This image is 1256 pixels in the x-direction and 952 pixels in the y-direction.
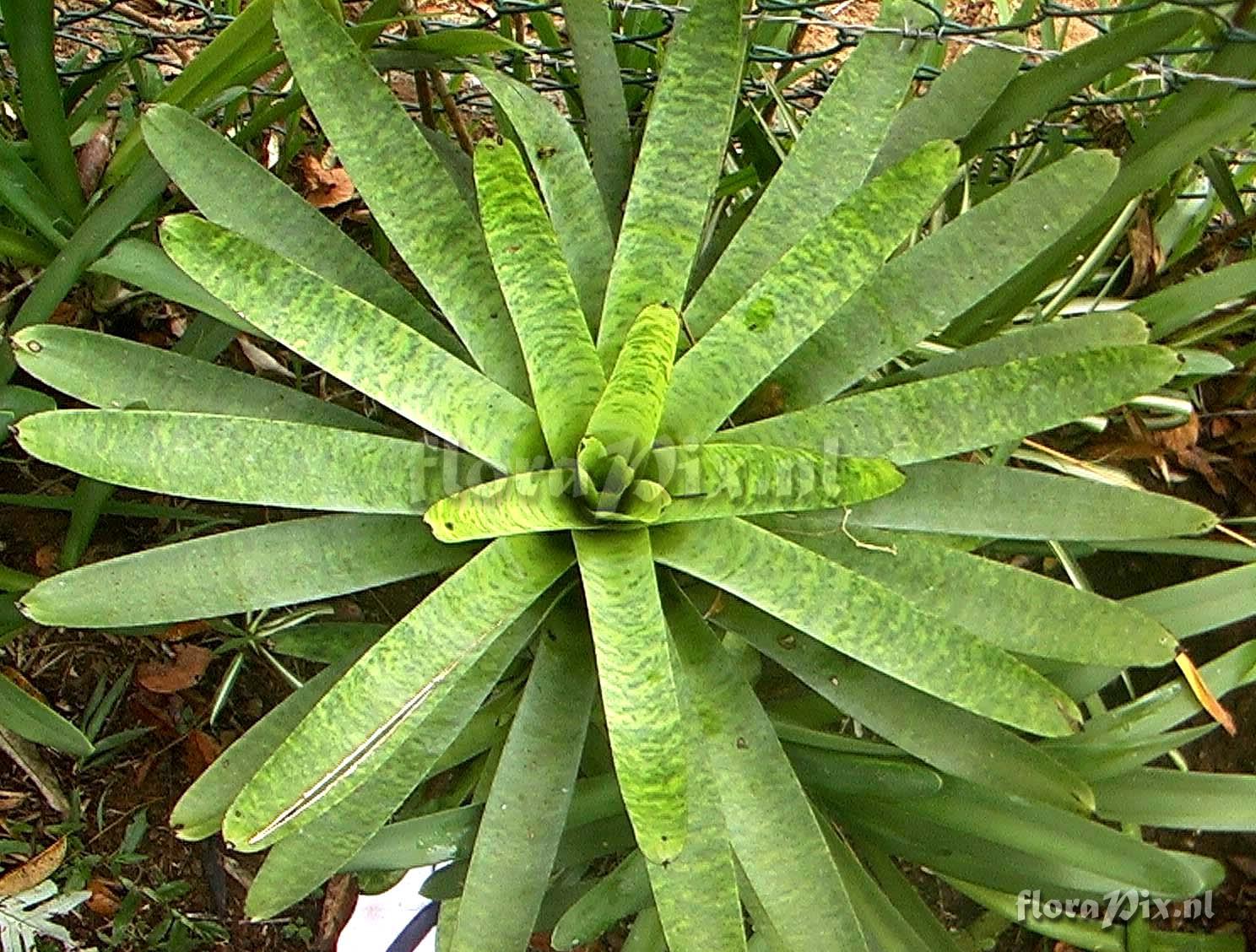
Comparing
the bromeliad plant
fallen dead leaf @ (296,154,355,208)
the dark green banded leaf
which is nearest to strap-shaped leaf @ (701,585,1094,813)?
the bromeliad plant

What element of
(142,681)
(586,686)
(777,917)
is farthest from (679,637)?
(142,681)

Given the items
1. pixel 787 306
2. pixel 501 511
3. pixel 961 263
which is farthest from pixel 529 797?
pixel 961 263

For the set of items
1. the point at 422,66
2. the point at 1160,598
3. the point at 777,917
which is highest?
the point at 422,66

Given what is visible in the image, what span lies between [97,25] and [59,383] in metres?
1.05

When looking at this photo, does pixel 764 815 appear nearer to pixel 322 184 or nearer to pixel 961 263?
pixel 961 263

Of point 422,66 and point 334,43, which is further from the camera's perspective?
point 422,66

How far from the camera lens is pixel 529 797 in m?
0.77

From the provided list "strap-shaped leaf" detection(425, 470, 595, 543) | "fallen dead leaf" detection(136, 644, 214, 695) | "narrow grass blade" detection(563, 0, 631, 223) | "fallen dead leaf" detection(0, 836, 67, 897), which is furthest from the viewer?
"fallen dead leaf" detection(136, 644, 214, 695)

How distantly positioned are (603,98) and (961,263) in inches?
12.6

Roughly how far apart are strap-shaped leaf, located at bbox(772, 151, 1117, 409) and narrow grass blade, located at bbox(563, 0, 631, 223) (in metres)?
0.22

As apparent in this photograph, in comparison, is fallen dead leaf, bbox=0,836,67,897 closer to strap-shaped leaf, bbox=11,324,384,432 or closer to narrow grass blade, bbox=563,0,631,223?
strap-shaped leaf, bbox=11,324,384,432

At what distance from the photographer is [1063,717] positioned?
28.4 inches

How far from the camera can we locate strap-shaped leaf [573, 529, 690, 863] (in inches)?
25.0

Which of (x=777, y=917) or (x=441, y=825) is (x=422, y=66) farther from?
(x=777, y=917)
